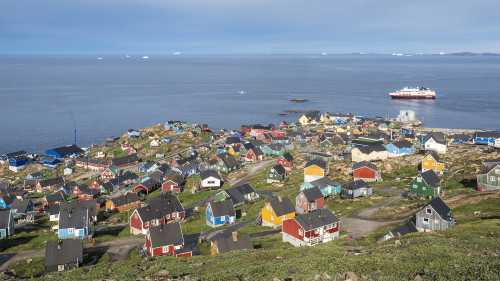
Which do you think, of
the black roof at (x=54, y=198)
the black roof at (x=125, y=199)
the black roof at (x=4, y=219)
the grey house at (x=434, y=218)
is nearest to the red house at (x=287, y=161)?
the black roof at (x=125, y=199)

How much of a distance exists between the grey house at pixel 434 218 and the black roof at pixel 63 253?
134ft

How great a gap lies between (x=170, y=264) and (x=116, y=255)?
14.1 metres

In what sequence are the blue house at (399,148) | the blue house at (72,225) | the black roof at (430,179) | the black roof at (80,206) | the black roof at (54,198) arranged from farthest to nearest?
the blue house at (399,148)
the black roof at (54,198)
the black roof at (80,206)
the black roof at (430,179)
the blue house at (72,225)

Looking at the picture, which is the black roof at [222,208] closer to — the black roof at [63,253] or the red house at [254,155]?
the black roof at [63,253]

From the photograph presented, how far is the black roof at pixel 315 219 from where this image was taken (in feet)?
159

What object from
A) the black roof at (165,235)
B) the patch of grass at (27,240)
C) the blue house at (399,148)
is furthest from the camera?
the blue house at (399,148)

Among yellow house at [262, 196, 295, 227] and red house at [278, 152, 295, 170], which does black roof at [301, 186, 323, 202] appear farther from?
red house at [278, 152, 295, 170]

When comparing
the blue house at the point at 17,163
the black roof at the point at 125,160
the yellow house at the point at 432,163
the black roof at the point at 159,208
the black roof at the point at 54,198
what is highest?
the yellow house at the point at 432,163

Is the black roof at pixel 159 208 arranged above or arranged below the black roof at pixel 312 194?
below

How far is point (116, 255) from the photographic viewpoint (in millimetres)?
50312

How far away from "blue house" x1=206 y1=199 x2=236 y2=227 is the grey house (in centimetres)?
2670

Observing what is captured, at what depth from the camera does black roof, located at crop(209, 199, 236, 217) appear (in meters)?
61.3

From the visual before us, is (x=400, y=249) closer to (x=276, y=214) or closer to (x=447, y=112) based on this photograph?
(x=276, y=214)

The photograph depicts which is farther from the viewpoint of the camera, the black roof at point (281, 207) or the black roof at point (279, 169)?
the black roof at point (279, 169)
